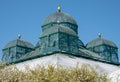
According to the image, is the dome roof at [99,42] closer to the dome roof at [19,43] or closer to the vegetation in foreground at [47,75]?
the dome roof at [19,43]

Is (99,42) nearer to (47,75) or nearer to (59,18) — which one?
(59,18)

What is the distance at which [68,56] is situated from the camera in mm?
61438

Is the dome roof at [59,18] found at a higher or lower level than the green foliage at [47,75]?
higher

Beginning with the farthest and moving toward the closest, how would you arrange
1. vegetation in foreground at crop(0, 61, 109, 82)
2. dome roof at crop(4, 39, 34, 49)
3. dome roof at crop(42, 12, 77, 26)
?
dome roof at crop(4, 39, 34, 49), dome roof at crop(42, 12, 77, 26), vegetation in foreground at crop(0, 61, 109, 82)

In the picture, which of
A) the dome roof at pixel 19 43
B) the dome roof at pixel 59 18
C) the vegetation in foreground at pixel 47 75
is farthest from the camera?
the dome roof at pixel 19 43

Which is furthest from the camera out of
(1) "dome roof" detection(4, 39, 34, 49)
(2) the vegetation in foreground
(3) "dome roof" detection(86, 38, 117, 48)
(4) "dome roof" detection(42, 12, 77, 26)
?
(3) "dome roof" detection(86, 38, 117, 48)

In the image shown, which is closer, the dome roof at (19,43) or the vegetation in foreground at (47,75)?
the vegetation in foreground at (47,75)

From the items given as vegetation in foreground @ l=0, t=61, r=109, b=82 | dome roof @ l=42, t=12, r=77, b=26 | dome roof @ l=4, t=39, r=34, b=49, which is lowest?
vegetation in foreground @ l=0, t=61, r=109, b=82

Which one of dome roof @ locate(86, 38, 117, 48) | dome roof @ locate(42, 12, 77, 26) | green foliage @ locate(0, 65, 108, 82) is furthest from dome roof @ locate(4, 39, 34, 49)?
green foliage @ locate(0, 65, 108, 82)

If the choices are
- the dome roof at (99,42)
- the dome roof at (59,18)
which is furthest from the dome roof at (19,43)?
the dome roof at (99,42)

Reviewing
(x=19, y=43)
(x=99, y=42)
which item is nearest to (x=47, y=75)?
(x=19, y=43)

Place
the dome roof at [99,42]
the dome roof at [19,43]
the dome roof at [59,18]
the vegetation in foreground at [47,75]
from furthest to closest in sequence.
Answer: the dome roof at [99,42]
the dome roof at [19,43]
the dome roof at [59,18]
the vegetation in foreground at [47,75]

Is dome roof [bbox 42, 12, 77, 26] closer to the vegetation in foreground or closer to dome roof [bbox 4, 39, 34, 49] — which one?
dome roof [bbox 4, 39, 34, 49]

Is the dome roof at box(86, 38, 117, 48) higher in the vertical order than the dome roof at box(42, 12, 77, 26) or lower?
lower
